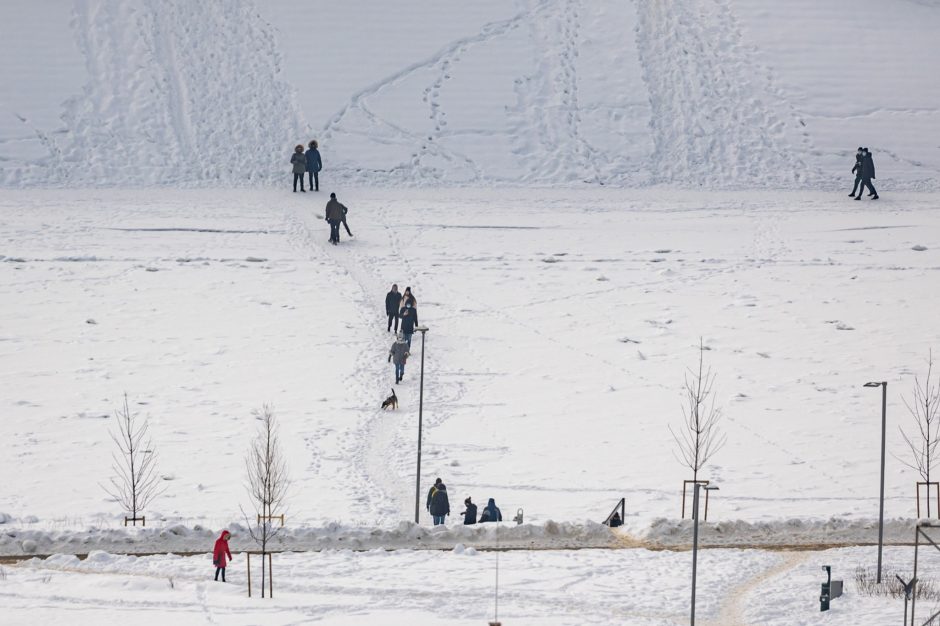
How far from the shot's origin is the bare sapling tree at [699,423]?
34.4 m

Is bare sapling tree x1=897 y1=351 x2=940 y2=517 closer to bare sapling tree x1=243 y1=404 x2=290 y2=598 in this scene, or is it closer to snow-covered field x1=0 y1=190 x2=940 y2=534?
snow-covered field x1=0 y1=190 x2=940 y2=534

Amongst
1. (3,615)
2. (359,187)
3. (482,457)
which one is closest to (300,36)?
(359,187)

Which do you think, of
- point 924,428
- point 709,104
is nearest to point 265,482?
point 924,428

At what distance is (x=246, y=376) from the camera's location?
38250 millimetres

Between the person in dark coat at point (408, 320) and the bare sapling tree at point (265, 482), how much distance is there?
3898 mm

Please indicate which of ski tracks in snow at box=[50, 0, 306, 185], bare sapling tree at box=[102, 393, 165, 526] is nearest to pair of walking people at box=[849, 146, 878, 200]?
ski tracks in snow at box=[50, 0, 306, 185]

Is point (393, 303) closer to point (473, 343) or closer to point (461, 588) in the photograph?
point (473, 343)

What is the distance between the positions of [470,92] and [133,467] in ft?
73.3

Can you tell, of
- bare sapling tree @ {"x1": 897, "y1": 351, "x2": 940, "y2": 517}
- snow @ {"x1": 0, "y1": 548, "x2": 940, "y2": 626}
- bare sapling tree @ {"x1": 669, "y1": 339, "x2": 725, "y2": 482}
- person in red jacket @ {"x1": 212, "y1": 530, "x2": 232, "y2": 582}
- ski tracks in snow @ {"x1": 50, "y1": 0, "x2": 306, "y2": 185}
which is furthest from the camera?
ski tracks in snow @ {"x1": 50, "y1": 0, "x2": 306, "y2": 185}

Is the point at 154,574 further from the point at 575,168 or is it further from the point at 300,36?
the point at 300,36

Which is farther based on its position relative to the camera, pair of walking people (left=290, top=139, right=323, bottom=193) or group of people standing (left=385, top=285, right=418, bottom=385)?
pair of walking people (left=290, top=139, right=323, bottom=193)

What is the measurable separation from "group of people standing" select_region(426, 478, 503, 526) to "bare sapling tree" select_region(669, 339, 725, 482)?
13.1 feet

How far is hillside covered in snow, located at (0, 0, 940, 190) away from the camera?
5016 centimetres

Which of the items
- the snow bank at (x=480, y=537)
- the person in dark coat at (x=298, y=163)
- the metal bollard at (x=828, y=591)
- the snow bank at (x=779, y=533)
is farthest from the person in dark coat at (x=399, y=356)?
the metal bollard at (x=828, y=591)
